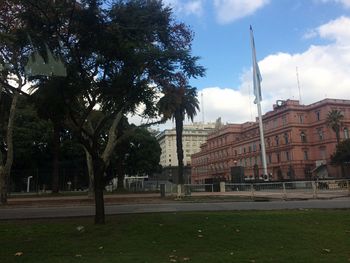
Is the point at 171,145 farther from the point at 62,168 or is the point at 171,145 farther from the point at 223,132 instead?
the point at 62,168

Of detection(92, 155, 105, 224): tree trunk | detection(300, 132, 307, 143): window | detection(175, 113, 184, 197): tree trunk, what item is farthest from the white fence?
detection(300, 132, 307, 143): window

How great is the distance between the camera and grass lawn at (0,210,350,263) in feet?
27.7

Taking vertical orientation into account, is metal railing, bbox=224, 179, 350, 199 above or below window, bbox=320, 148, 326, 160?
below

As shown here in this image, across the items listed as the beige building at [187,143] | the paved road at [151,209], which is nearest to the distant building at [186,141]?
the beige building at [187,143]

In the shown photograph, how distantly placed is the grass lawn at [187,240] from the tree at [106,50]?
1860mm

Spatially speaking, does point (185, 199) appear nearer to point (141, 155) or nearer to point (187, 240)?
point (187, 240)

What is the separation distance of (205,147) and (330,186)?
101 meters

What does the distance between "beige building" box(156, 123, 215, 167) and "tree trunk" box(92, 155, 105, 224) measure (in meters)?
141

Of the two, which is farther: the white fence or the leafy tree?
the leafy tree

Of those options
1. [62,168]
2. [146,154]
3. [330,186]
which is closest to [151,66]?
[330,186]

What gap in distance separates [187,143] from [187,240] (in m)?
159

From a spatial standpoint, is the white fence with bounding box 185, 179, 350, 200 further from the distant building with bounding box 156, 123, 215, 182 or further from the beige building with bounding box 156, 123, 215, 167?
the beige building with bounding box 156, 123, 215, 167

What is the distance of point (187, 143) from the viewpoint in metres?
169

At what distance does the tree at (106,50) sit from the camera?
12242 mm
